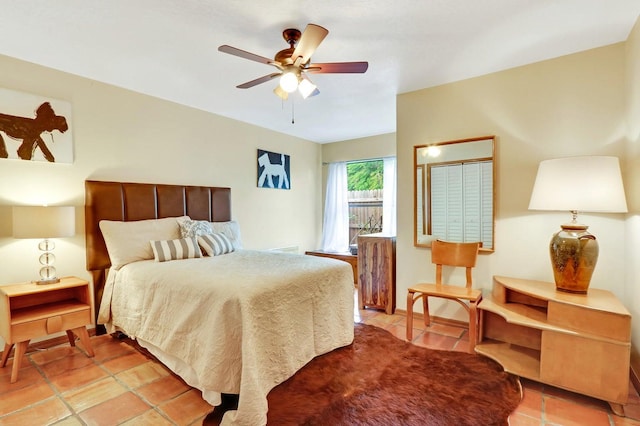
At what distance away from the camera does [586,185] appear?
1993 mm

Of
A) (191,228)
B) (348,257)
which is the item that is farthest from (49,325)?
(348,257)

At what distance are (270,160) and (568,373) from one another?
401 centimetres

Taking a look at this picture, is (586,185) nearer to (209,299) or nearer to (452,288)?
(452,288)

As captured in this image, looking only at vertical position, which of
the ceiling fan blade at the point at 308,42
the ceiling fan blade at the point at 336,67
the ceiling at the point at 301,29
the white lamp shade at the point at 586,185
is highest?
the ceiling at the point at 301,29

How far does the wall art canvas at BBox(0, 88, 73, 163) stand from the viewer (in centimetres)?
241

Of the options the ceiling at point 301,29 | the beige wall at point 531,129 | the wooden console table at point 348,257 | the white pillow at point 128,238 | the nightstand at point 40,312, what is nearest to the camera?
the ceiling at point 301,29

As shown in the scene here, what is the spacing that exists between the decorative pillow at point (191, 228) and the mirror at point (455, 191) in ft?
7.35

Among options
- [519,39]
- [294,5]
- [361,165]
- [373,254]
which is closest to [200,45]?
[294,5]

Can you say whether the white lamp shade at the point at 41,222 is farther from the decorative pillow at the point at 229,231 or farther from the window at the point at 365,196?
the window at the point at 365,196

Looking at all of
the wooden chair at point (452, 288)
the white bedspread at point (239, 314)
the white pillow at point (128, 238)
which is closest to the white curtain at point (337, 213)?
the wooden chair at point (452, 288)

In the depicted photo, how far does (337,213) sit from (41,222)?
155 inches

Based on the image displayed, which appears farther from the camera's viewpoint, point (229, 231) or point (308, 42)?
point (229, 231)

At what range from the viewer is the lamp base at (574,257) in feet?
6.79

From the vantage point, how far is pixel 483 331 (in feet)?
8.52
